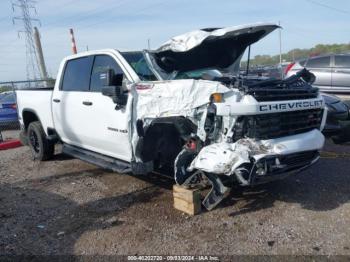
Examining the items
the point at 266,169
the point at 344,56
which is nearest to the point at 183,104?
the point at 266,169

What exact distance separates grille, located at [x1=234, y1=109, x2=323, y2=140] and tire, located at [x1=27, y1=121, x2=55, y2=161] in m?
4.87

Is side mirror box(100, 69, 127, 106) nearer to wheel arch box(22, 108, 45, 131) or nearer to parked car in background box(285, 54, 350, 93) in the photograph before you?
wheel arch box(22, 108, 45, 131)

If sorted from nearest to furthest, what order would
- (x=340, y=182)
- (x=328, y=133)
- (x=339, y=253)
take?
(x=339, y=253)
(x=340, y=182)
(x=328, y=133)

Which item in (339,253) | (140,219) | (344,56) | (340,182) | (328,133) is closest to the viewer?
(339,253)

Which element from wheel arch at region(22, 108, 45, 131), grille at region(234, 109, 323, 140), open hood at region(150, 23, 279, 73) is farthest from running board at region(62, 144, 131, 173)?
grille at region(234, 109, 323, 140)

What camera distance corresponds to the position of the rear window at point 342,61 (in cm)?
1324

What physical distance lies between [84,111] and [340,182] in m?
3.87

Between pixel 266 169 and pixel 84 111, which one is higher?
pixel 84 111

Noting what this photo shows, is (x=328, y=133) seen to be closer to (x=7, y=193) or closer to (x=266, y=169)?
(x=266, y=169)

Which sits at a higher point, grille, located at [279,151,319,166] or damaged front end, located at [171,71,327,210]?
damaged front end, located at [171,71,327,210]

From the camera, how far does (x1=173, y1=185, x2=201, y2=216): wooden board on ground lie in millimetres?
4722

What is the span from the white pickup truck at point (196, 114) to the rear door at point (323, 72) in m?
8.51

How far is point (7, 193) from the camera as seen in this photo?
6238mm

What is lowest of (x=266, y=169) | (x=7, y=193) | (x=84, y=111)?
(x=7, y=193)
